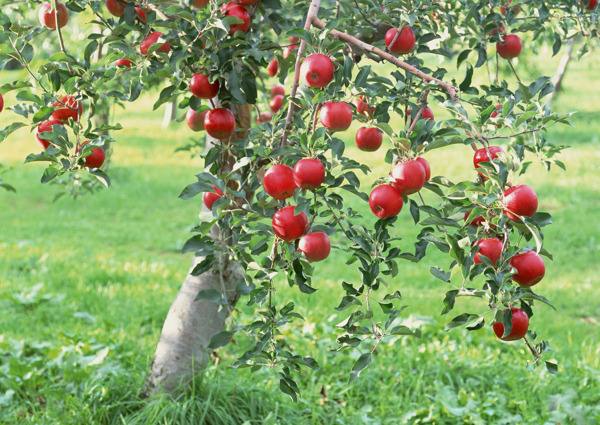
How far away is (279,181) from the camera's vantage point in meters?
1.34

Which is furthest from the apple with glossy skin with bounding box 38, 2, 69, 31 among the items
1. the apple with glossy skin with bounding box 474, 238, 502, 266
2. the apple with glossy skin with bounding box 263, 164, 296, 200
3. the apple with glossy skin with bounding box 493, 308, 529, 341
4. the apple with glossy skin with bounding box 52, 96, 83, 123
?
the apple with glossy skin with bounding box 493, 308, 529, 341

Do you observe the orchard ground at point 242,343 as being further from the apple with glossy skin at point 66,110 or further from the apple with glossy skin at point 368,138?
the apple with glossy skin at point 368,138

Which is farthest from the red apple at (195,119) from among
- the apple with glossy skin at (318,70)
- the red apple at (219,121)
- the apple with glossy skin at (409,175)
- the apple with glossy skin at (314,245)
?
the apple with glossy skin at (409,175)

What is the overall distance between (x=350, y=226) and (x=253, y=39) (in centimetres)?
60

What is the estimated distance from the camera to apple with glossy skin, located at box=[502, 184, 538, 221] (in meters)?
1.15

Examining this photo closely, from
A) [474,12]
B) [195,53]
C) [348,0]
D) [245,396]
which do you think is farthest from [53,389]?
[474,12]

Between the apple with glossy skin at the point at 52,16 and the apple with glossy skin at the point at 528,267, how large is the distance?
4.47 feet

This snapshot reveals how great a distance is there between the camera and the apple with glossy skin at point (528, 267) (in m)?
1.26

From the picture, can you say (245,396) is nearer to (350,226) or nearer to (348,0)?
(350,226)

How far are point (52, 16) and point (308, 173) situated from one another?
106cm

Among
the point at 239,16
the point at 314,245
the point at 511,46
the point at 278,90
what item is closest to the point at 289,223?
the point at 314,245

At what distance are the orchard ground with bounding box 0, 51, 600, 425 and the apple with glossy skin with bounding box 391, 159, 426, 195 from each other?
1.30m

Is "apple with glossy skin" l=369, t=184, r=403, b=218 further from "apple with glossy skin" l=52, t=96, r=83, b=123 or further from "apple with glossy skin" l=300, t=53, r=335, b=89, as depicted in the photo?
"apple with glossy skin" l=52, t=96, r=83, b=123

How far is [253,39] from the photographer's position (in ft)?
5.59
